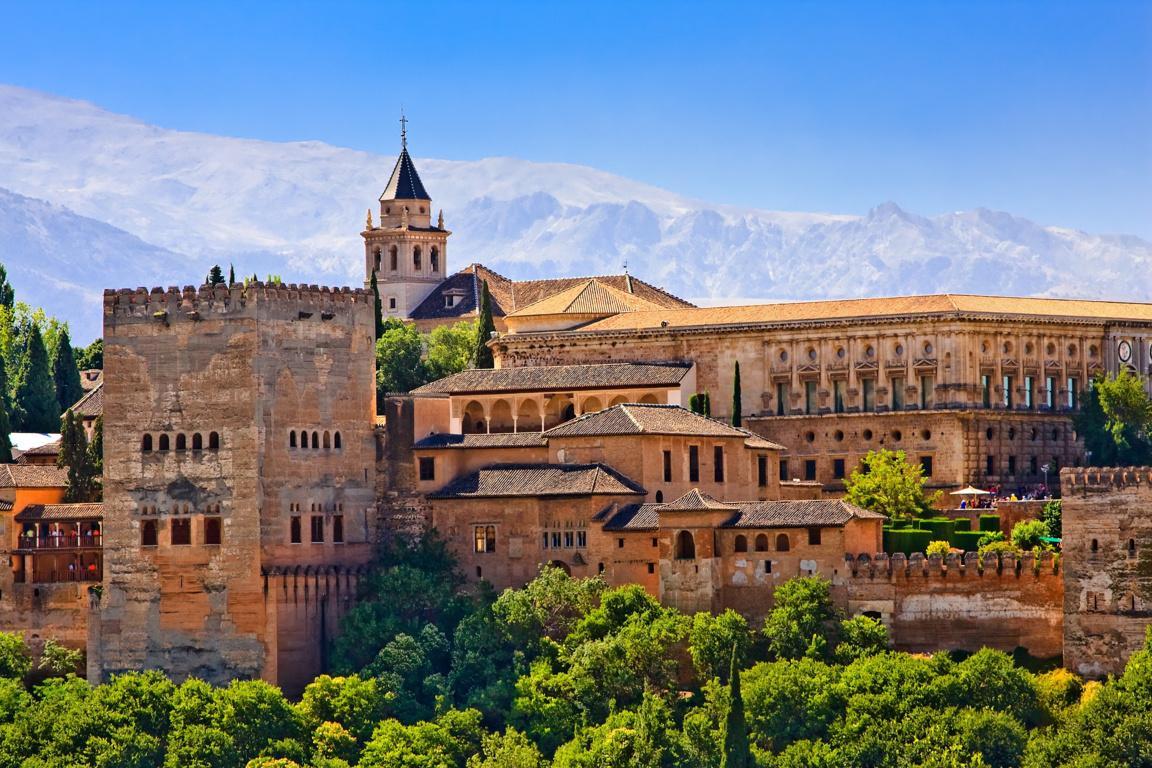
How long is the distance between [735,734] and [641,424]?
14.2m

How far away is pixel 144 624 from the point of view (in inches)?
3115

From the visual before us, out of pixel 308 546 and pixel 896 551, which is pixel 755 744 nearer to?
pixel 896 551

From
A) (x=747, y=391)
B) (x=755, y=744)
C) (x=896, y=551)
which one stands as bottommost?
(x=755, y=744)

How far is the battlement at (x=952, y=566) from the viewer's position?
73438 millimetres

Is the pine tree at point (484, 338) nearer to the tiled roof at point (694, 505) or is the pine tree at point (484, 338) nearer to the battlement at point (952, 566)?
the tiled roof at point (694, 505)

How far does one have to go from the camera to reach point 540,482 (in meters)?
80.7

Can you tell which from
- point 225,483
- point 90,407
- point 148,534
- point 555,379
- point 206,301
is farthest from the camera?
point 90,407

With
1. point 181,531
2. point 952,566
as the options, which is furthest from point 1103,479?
point 181,531

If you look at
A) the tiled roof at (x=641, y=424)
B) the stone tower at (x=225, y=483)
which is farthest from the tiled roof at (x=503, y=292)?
the stone tower at (x=225, y=483)

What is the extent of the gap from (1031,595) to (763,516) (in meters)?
7.94

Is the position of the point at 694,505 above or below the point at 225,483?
below

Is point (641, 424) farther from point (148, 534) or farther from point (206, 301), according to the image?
point (148, 534)

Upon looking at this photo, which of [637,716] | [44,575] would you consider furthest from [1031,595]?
[44,575]

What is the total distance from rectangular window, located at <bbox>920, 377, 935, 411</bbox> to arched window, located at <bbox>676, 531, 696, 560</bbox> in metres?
21.4
